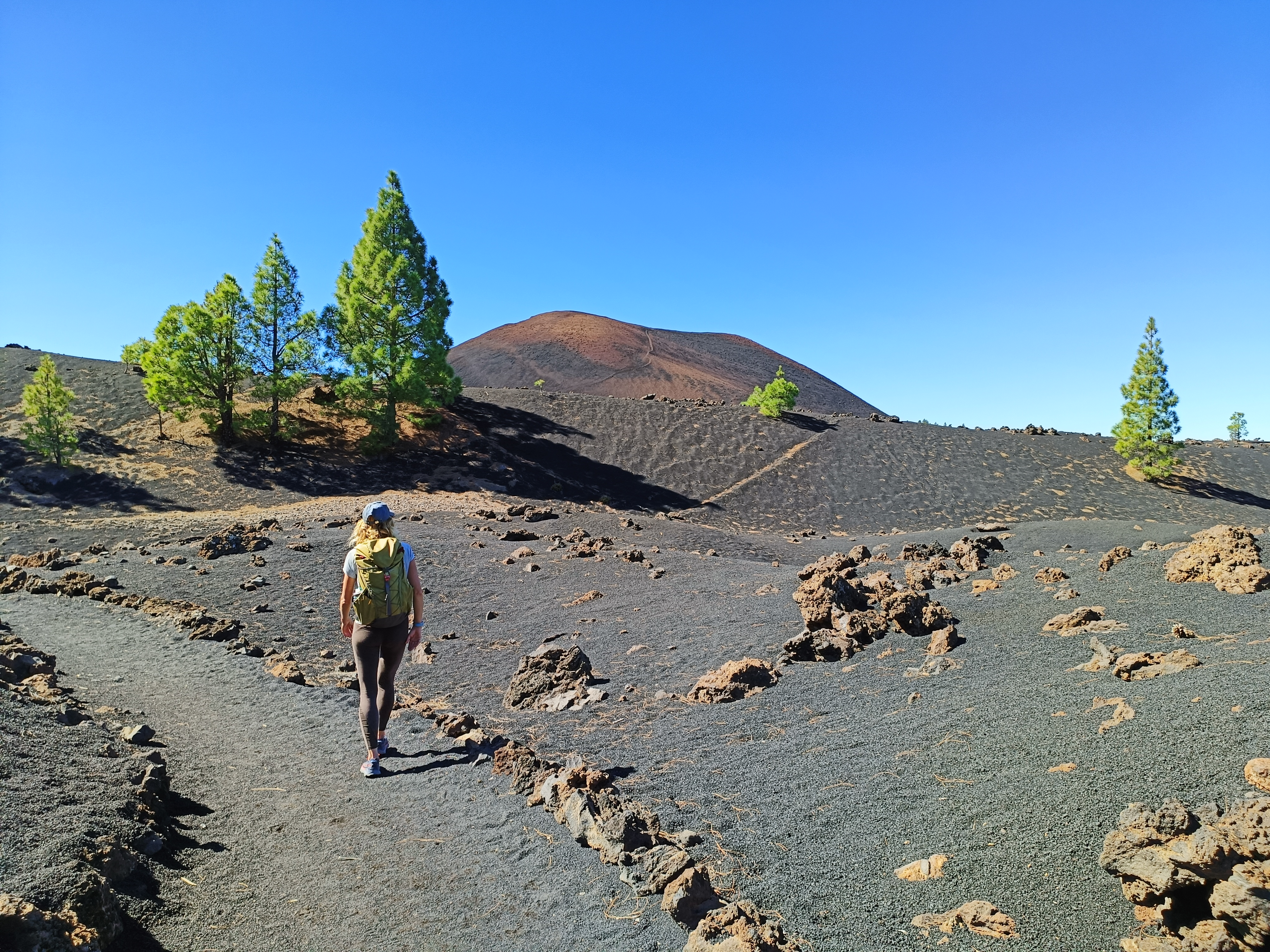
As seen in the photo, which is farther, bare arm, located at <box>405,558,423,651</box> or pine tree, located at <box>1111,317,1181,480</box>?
pine tree, located at <box>1111,317,1181,480</box>

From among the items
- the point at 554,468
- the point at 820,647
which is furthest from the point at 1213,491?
the point at 820,647

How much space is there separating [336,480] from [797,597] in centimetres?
2064

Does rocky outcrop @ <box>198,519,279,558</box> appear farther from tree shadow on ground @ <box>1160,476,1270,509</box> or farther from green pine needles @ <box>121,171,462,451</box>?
tree shadow on ground @ <box>1160,476,1270,509</box>

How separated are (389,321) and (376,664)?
24.7 m

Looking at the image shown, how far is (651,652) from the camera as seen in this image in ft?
28.0

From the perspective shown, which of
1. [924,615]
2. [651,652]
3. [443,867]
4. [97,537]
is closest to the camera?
[443,867]

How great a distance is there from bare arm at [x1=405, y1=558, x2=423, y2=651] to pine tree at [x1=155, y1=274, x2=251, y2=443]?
957 inches

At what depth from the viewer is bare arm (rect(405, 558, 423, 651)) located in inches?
230

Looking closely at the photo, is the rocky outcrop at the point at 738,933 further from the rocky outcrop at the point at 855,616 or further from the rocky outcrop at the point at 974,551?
the rocky outcrop at the point at 974,551

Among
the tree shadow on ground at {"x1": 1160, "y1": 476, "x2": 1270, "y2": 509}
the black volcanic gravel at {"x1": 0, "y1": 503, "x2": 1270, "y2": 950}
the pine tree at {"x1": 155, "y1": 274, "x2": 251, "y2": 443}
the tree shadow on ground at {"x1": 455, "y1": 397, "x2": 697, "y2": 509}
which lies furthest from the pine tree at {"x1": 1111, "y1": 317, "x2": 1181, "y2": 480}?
the pine tree at {"x1": 155, "y1": 274, "x2": 251, "y2": 443}

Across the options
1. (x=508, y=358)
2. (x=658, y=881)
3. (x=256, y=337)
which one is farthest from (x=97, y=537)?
(x=508, y=358)

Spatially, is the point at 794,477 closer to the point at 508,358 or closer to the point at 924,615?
the point at 924,615

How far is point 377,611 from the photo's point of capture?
5.66 m

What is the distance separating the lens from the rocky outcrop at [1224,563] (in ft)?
22.2
